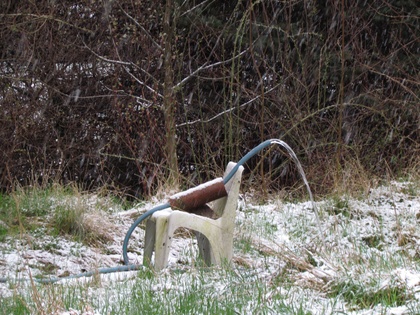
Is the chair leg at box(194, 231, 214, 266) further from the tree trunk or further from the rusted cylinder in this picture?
the tree trunk

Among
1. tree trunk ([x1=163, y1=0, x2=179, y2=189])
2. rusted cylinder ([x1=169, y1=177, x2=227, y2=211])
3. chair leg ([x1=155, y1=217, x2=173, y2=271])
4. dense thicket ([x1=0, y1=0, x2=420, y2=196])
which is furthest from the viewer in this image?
dense thicket ([x1=0, y1=0, x2=420, y2=196])

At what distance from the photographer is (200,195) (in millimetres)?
5277

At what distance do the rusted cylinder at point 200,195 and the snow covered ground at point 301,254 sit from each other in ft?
1.48

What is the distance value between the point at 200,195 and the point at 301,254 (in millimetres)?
875

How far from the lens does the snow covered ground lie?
399 cm

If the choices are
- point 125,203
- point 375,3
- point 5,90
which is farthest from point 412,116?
point 5,90

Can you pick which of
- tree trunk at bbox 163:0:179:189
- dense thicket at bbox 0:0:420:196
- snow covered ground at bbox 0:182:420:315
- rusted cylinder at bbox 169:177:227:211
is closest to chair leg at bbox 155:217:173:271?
snow covered ground at bbox 0:182:420:315

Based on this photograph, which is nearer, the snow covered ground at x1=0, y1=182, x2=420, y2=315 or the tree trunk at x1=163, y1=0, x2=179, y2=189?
the snow covered ground at x1=0, y1=182, x2=420, y2=315

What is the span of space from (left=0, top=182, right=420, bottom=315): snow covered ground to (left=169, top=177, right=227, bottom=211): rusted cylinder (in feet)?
1.48

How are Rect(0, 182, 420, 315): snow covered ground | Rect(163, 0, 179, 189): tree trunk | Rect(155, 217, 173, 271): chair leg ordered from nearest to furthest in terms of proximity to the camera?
Rect(0, 182, 420, 315): snow covered ground → Rect(155, 217, 173, 271): chair leg → Rect(163, 0, 179, 189): tree trunk

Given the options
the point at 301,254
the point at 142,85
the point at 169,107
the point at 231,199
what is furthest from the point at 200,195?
the point at 142,85

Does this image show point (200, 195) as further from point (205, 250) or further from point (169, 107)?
point (169, 107)

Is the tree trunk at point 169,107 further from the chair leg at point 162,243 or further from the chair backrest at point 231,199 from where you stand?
the chair leg at point 162,243

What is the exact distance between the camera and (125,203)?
8172 mm
